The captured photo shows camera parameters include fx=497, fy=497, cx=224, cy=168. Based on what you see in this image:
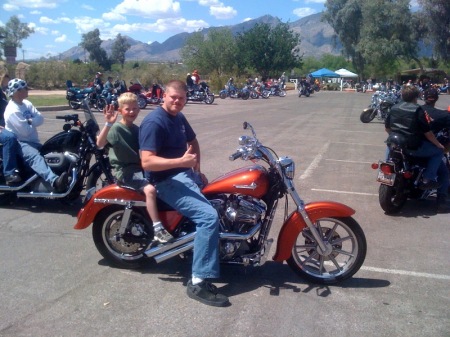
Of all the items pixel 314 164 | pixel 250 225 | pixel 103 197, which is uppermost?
pixel 103 197

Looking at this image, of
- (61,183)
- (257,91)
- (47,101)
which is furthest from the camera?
(257,91)

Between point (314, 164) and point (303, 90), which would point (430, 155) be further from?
point (303, 90)

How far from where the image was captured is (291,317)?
3.95m

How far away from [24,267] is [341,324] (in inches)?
121

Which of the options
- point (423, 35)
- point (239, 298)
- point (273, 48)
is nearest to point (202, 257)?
point (239, 298)

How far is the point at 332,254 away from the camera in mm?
4594

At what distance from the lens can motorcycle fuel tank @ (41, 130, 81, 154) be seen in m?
6.82

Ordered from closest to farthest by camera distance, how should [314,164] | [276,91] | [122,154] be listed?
[122,154], [314,164], [276,91]

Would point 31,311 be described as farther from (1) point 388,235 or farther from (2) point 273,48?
(2) point 273,48

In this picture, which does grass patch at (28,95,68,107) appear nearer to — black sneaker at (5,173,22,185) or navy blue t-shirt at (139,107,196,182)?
black sneaker at (5,173,22,185)

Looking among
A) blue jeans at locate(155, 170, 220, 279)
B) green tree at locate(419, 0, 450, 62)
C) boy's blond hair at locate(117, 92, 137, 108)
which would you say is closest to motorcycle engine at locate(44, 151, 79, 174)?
boy's blond hair at locate(117, 92, 137, 108)

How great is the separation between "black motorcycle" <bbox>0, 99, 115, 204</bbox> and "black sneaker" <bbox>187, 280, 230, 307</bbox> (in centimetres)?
264

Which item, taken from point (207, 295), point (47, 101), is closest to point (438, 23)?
point (47, 101)

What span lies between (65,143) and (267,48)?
52752 mm
